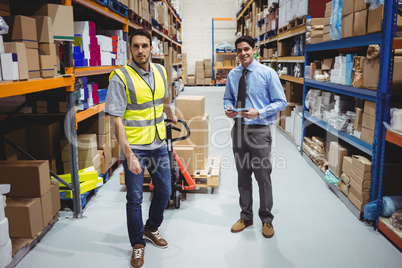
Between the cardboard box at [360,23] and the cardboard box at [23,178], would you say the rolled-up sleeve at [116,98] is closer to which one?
the cardboard box at [23,178]

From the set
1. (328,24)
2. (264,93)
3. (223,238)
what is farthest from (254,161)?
(328,24)

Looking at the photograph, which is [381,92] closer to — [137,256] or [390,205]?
[390,205]

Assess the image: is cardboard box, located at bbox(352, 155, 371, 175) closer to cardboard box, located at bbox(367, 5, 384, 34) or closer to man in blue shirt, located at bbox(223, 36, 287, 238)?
man in blue shirt, located at bbox(223, 36, 287, 238)

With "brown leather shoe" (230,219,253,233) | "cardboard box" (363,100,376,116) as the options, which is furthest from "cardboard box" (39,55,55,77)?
"cardboard box" (363,100,376,116)

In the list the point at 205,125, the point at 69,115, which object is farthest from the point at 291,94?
the point at 69,115

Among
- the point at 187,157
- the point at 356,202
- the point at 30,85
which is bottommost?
the point at 356,202

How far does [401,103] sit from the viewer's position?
→ 3545mm

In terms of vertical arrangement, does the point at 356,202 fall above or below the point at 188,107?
below

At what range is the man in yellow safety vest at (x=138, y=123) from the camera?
2564 mm

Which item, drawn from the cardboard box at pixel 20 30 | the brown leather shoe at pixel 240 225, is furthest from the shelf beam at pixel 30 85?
the brown leather shoe at pixel 240 225

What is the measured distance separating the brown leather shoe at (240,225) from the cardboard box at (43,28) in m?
2.51

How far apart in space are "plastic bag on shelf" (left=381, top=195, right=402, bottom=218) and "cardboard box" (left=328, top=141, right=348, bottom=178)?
99 cm

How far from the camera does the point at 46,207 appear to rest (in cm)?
326

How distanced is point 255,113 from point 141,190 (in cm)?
122
